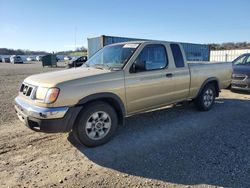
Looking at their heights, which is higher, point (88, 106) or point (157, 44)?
point (157, 44)

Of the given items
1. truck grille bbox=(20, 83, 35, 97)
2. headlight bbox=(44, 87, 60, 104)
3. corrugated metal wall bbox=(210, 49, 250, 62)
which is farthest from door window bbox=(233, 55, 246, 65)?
corrugated metal wall bbox=(210, 49, 250, 62)

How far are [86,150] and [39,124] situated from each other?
98 cm

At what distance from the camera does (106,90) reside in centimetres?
419

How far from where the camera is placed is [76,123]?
400cm

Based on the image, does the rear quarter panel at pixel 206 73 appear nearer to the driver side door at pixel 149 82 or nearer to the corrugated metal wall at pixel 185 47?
the driver side door at pixel 149 82

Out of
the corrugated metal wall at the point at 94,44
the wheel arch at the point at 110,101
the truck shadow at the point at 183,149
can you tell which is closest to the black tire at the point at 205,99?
the truck shadow at the point at 183,149

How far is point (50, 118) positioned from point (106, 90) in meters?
1.10

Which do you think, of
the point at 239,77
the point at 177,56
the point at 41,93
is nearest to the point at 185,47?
the point at 239,77

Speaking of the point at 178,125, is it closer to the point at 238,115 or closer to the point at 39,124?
the point at 238,115

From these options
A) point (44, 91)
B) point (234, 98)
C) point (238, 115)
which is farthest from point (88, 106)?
point (234, 98)

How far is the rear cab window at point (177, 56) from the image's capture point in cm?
557

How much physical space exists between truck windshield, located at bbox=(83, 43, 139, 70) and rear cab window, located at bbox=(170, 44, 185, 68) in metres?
1.15

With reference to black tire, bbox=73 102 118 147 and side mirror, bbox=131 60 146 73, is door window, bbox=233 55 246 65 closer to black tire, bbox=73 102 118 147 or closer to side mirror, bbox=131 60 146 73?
side mirror, bbox=131 60 146 73

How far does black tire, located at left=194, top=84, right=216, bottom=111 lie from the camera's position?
6520mm
